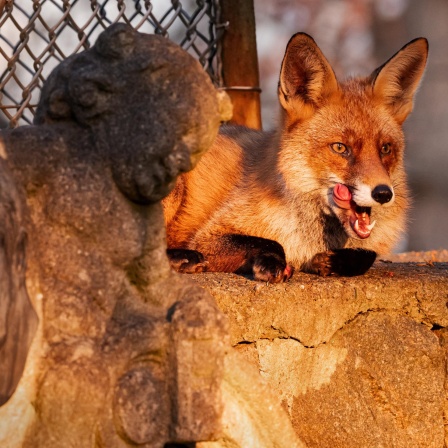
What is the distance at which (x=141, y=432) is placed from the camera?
140cm

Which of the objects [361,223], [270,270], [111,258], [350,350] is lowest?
[350,350]

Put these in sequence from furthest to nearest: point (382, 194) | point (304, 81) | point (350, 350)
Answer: point (304, 81), point (382, 194), point (350, 350)

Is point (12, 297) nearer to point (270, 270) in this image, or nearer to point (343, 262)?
point (270, 270)

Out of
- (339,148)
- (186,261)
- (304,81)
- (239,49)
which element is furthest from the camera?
(239,49)

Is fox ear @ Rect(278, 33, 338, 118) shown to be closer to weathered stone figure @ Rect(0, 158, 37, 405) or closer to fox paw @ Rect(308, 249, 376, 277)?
fox paw @ Rect(308, 249, 376, 277)

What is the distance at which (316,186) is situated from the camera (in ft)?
10.1

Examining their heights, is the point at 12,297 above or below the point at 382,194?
below

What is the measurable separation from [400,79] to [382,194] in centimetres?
77

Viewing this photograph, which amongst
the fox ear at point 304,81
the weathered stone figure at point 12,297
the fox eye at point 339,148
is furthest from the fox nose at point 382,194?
the weathered stone figure at point 12,297

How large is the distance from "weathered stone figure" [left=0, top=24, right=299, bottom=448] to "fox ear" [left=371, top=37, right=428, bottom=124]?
Answer: 6.39 feet

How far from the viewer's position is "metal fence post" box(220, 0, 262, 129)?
3.54 metres

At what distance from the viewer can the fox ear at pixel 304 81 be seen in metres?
3.14

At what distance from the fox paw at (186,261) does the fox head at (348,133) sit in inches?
19.6

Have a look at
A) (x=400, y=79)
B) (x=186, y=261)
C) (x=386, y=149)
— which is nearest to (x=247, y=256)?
(x=186, y=261)
